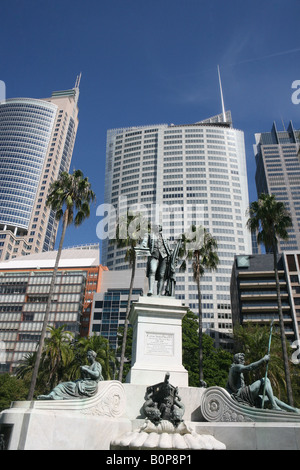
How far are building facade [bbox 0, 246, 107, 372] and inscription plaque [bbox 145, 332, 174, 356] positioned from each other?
274ft

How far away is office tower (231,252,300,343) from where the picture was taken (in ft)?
254

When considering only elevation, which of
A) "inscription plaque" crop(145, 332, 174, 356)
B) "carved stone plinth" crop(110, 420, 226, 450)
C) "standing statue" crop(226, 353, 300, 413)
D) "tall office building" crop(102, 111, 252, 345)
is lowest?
"carved stone plinth" crop(110, 420, 226, 450)

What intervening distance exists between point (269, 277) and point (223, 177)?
7984 centimetres

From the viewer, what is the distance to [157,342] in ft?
33.7

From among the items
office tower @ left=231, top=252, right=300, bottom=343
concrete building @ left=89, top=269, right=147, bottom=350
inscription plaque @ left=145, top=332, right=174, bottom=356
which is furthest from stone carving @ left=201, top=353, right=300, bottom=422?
concrete building @ left=89, top=269, right=147, bottom=350

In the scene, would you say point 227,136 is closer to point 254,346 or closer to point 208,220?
point 208,220

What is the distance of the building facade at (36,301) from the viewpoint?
89.5 meters

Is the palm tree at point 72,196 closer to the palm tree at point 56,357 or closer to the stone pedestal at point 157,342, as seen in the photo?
the palm tree at point 56,357

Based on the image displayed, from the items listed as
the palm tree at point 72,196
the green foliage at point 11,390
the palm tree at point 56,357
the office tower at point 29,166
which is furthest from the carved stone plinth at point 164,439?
the office tower at point 29,166

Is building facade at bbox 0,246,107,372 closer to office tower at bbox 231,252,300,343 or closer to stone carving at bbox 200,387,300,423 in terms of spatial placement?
office tower at bbox 231,252,300,343

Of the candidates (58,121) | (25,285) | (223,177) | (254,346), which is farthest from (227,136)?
(254,346)

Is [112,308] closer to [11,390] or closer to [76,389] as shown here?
[11,390]

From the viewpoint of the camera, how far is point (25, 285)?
3858 inches

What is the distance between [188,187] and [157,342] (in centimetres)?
14473
